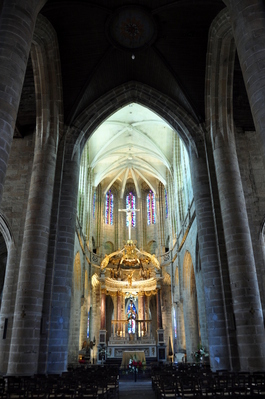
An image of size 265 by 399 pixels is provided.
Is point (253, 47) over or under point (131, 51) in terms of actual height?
under

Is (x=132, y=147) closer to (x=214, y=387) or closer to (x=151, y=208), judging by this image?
(x=151, y=208)

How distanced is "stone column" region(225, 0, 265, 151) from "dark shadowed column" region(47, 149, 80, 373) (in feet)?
27.1

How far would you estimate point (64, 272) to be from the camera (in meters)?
12.4

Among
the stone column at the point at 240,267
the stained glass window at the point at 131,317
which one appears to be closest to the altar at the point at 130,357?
the stained glass window at the point at 131,317

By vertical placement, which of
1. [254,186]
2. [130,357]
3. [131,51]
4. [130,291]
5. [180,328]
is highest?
[131,51]

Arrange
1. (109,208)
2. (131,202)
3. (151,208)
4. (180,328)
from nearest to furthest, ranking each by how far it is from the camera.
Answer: (180,328)
(109,208)
(151,208)
(131,202)

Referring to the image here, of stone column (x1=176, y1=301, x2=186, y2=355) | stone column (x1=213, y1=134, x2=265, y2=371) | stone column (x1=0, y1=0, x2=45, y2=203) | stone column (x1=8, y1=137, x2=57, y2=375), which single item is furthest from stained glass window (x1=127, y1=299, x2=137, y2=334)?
stone column (x1=0, y1=0, x2=45, y2=203)

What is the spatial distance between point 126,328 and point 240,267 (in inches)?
707

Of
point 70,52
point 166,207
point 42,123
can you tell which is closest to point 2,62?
point 42,123

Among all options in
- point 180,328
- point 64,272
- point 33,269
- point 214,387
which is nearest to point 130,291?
point 180,328

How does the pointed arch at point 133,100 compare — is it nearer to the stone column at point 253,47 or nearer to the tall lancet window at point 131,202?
the stone column at point 253,47

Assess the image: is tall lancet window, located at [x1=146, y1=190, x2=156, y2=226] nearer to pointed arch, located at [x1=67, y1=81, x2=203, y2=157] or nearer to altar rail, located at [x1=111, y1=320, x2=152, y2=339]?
altar rail, located at [x1=111, y1=320, x2=152, y2=339]

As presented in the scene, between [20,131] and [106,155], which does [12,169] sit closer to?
[20,131]

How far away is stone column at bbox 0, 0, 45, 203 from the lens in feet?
22.5
